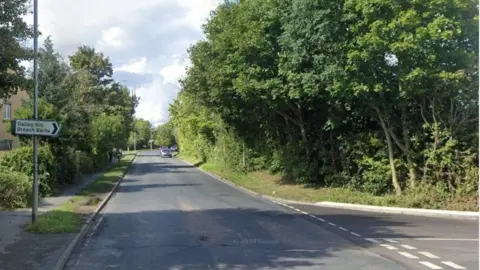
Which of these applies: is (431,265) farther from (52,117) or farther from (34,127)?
(52,117)

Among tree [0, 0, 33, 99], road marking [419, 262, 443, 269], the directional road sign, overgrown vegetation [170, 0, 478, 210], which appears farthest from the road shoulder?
tree [0, 0, 33, 99]

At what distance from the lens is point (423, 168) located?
21.1 meters

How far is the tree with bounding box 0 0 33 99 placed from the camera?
28.9ft

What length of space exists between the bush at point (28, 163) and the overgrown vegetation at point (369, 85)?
28.9ft

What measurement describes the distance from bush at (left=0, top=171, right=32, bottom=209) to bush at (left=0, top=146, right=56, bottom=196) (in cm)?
239

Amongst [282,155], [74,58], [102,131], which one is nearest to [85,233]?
[282,155]

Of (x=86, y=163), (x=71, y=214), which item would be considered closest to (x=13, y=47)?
(x=71, y=214)

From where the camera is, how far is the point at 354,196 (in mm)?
22422

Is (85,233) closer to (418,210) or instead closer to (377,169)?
(418,210)

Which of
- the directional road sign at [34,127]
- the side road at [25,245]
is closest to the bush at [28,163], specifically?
the side road at [25,245]

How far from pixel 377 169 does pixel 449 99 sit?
4.22 meters

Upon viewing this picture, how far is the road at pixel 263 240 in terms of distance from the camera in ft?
31.5

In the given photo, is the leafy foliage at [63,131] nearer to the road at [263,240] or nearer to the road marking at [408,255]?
the road at [263,240]

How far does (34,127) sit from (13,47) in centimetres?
437
